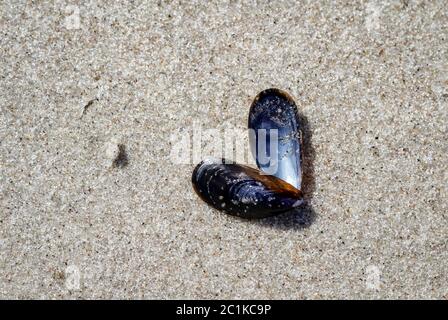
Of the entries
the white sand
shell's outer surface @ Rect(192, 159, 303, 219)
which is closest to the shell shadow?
the white sand

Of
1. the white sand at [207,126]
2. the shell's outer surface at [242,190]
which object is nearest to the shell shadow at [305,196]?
the white sand at [207,126]

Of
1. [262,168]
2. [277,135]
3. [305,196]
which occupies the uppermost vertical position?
[277,135]

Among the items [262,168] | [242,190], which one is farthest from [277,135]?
[242,190]

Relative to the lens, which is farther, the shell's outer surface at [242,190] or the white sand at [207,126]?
the white sand at [207,126]

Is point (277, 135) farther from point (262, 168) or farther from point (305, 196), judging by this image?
point (305, 196)

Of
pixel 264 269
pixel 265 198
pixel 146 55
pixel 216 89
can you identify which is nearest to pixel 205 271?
pixel 264 269

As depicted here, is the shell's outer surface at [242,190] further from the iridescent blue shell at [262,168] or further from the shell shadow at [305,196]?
the shell shadow at [305,196]

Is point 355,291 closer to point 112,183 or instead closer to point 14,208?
point 112,183
